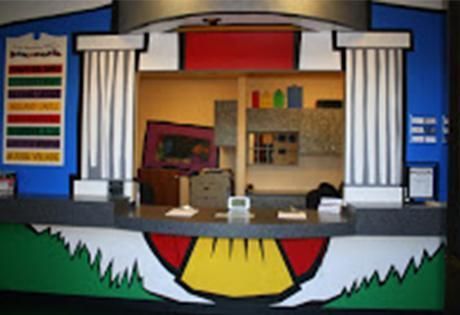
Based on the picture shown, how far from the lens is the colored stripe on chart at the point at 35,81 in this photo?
12.6 ft

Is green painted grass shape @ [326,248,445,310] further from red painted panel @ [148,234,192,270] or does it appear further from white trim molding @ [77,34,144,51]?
white trim molding @ [77,34,144,51]

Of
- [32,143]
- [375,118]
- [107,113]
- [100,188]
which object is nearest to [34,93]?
[32,143]

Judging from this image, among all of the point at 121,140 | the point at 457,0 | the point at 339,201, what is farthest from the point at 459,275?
the point at 121,140

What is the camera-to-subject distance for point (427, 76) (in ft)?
11.6

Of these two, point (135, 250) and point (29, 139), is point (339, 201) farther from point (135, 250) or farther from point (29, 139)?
point (29, 139)

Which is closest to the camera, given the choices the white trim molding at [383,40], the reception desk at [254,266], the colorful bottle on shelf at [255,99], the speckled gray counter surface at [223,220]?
the speckled gray counter surface at [223,220]

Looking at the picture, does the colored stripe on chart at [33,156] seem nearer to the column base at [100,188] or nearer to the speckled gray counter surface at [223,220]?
the column base at [100,188]

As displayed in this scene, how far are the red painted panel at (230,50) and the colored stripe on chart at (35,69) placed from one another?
4.21 feet

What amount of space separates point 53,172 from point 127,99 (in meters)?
1.04

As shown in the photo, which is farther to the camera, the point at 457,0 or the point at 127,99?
the point at 127,99

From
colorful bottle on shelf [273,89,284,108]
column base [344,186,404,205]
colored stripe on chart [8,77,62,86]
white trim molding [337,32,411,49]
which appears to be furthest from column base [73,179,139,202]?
colorful bottle on shelf [273,89,284,108]

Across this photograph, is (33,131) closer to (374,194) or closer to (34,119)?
(34,119)

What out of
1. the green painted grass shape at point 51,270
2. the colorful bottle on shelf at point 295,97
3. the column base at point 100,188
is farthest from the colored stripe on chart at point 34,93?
the colorful bottle on shelf at point 295,97

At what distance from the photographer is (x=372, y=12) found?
11.7 feet
